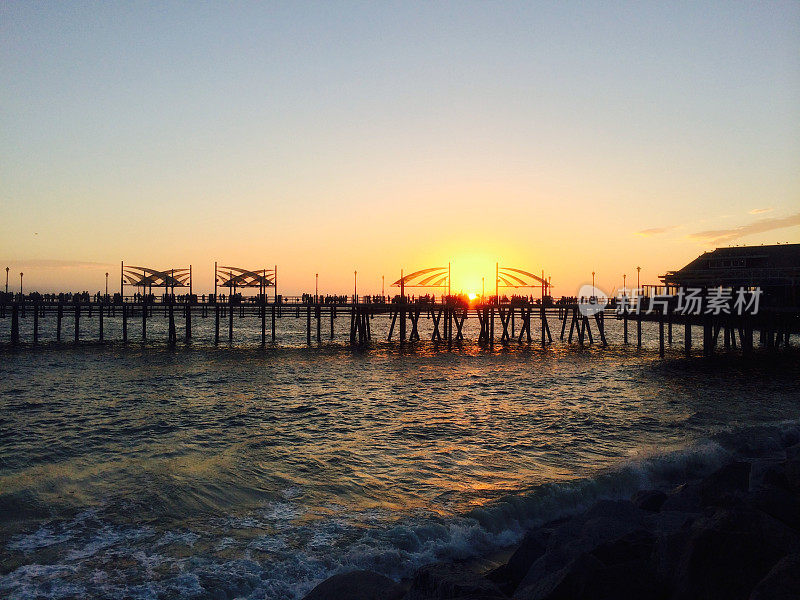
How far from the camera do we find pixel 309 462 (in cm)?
1189

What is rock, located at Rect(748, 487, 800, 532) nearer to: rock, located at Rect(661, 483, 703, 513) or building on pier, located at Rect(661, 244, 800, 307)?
rock, located at Rect(661, 483, 703, 513)

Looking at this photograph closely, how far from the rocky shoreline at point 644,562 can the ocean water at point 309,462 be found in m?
1.61

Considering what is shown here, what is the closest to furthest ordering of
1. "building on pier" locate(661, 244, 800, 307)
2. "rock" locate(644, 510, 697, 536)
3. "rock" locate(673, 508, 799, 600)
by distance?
"rock" locate(673, 508, 799, 600), "rock" locate(644, 510, 697, 536), "building on pier" locate(661, 244, 800, 307)

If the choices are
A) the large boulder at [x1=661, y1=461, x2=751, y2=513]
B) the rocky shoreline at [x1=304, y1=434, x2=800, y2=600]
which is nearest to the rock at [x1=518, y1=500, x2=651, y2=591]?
the rocky shoreline at [x1=304, y1=434, x2=800, y2=600]

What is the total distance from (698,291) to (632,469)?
25.8 m

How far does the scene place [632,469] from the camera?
36.1 ft

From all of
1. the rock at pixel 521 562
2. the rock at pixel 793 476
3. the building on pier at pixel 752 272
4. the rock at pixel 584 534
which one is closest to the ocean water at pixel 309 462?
the rock at pixel 521 562

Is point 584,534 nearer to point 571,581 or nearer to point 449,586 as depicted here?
point 571,581

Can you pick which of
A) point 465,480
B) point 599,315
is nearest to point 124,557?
point 465,480

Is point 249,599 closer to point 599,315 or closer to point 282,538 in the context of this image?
point 282,538

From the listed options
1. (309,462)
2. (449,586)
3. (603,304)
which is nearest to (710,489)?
(449,586)

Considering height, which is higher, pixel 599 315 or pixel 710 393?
pixel 599 315

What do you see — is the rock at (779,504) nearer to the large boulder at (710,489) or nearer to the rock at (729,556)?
the large boulder at (710,489)

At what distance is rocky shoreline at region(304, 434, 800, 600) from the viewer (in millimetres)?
4422
